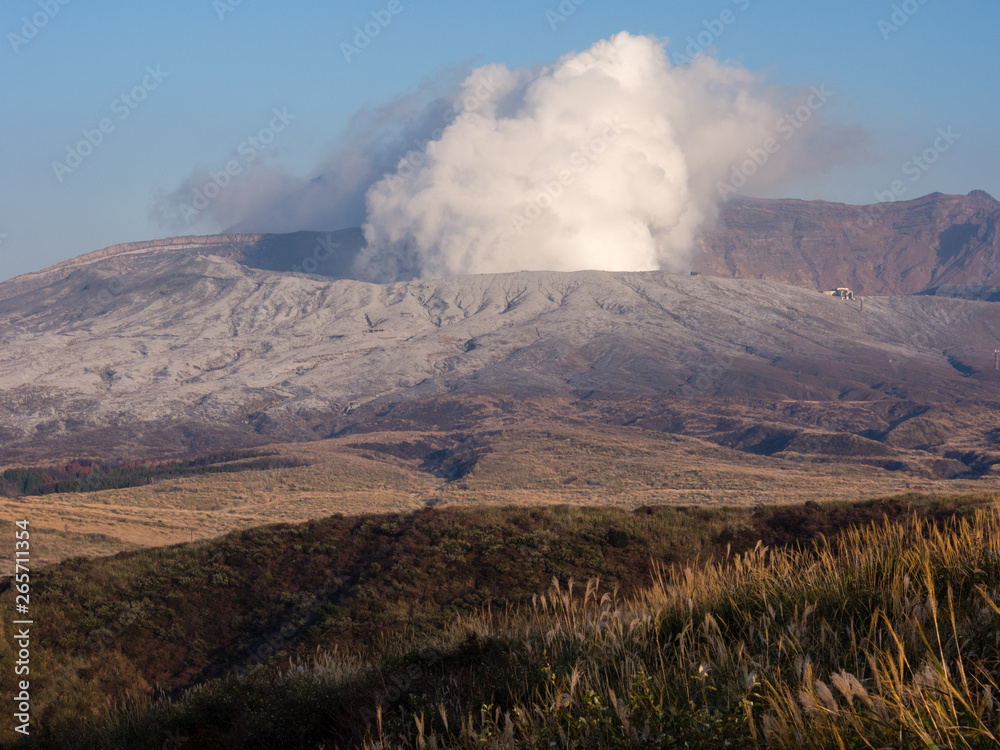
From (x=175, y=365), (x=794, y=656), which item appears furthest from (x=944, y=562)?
(x=175, y=365)

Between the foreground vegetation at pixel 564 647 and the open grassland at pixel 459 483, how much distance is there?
13.0m

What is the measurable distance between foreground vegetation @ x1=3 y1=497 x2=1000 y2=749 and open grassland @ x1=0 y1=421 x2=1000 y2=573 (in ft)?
42.7

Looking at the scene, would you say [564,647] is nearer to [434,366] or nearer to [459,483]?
[459,483]

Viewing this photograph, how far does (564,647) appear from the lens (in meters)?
5.29

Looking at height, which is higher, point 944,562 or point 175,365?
point 175,365

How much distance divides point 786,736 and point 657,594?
2.74 m

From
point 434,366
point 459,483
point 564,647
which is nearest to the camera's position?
point 564,647

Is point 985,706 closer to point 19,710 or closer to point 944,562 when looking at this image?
point 944,562

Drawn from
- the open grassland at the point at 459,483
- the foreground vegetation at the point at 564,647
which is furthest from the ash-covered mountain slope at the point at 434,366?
the foreground vegetation at the point at 564,647

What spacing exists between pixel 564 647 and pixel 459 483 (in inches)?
2897

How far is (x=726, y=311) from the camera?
19112 cm

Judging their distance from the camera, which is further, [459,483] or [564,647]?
[459,483]

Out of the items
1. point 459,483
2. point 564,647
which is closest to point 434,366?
point 459,483

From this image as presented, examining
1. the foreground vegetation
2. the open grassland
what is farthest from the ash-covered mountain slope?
the foreground vegetation
